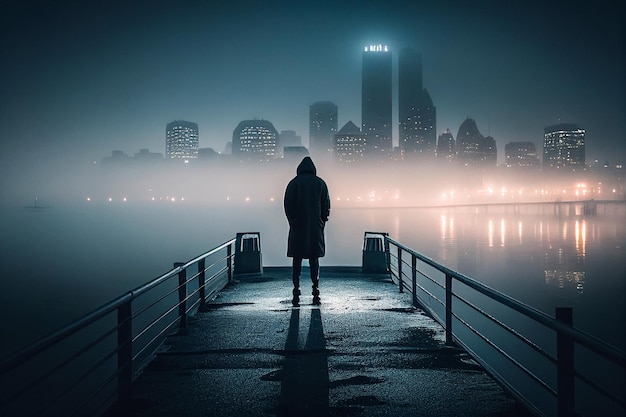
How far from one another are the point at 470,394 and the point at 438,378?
458 mm

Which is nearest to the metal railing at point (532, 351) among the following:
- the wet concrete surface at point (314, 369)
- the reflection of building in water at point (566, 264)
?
the wet concrete surface at point (314, 369)

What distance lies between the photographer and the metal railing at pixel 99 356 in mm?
3284

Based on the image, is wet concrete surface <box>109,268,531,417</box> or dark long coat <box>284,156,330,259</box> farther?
dark long coat <box>284,156,330,259</box>

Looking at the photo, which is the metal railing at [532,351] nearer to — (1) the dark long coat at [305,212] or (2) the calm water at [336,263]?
(1) the dark long coat at [305,212]

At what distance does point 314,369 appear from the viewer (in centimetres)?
500

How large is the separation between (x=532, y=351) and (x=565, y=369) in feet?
94.1

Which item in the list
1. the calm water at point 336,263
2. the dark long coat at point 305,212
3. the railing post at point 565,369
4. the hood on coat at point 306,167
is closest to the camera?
the railing post at point 565,369

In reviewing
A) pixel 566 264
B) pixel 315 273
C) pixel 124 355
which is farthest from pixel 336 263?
pixel 124 355

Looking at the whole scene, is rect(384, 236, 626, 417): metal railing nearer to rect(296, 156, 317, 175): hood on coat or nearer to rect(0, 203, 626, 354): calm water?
rect(296, 156, 317, 175): hood on coat

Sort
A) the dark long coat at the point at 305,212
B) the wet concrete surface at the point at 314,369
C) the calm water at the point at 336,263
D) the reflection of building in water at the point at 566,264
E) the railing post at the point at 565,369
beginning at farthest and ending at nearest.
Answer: the reflection of building in water at the point at 566,264
the calm water at the point at 336,263
the dark long coat at the point at 305,212
the wet concrete surface at the point at 314,369
the railing post at the point at 565,369

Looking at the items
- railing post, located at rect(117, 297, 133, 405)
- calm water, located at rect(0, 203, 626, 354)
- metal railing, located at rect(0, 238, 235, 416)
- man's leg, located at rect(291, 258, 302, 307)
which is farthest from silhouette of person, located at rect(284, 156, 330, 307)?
calm water, located at rect(0, 203, 626, 354)

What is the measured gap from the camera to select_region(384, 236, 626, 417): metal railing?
3.24m

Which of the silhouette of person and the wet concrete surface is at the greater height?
the silhouette of person

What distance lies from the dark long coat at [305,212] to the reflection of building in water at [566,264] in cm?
4317
